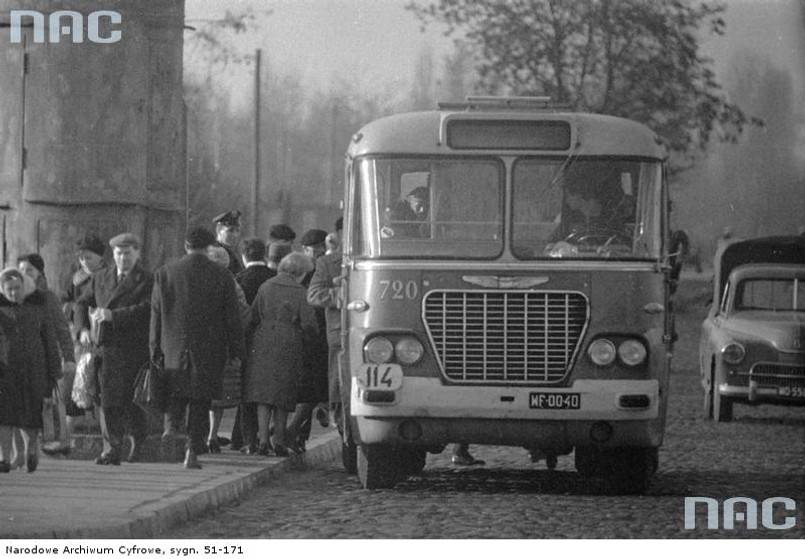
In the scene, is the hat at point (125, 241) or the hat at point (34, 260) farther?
the hat at point (34, 260)

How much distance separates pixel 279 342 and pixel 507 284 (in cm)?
249

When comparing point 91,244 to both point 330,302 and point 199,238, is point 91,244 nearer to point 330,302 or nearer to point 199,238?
point 199,238

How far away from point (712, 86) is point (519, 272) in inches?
698

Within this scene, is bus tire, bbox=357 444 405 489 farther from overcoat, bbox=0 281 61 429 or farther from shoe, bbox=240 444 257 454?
overcoat, bbox=0 281 61 429

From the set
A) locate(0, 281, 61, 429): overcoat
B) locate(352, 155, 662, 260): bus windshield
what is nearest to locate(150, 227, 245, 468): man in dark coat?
locate(0, 281, 61, 429): overcoat

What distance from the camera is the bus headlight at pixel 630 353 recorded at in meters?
11.7

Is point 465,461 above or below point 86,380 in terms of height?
below

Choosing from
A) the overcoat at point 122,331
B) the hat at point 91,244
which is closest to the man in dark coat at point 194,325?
the overcoat at point 122,331

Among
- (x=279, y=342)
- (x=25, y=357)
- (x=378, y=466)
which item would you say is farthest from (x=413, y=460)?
(x=25, y=357)

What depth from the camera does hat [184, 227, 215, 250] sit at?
1254 centimetres

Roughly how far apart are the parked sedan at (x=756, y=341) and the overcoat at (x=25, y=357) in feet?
30.1

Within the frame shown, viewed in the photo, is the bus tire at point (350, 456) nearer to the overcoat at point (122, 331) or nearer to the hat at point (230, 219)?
the overcoat at point (122, 331)

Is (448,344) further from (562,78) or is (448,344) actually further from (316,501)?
(562,78)

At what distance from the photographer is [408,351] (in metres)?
11.7
